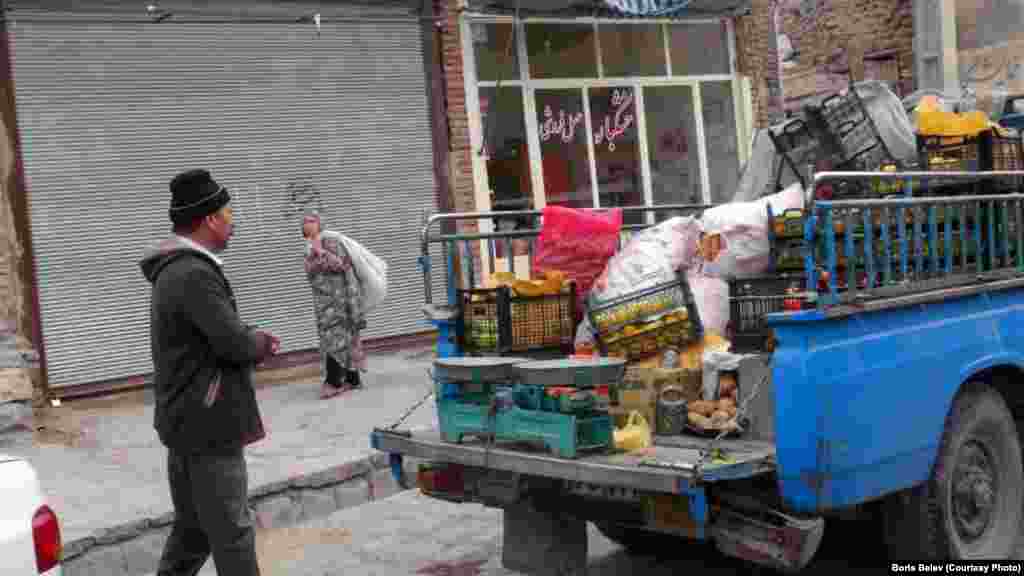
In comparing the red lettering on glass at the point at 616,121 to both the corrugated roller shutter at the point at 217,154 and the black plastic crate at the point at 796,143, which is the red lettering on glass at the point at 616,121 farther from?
the black plastic crate at the point at 796,143

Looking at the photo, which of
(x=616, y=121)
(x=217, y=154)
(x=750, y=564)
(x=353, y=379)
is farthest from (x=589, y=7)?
(x=750, y=564)

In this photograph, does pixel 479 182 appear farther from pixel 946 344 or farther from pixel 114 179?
pixel 946 344

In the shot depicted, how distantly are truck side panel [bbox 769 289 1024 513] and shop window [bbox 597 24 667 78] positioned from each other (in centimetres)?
930

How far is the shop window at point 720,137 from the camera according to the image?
14.7m

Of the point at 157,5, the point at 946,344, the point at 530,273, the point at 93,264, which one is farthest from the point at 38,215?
the point at 946,344

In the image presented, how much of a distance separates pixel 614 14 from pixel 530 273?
8.22 m

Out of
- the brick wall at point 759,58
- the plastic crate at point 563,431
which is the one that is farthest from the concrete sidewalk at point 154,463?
the brick wall at point 759,58

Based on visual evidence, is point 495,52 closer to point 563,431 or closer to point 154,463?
point 154,463

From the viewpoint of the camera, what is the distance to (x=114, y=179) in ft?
32.9

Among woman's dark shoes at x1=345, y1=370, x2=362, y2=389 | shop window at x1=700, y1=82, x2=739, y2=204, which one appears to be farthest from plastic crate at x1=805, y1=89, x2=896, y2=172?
shop window at x1=700, y1=82, x2=739, y2=204

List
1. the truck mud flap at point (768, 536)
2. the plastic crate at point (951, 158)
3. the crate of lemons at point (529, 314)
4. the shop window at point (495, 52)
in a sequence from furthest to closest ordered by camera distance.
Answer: the shop window at point (495, 52), the crate of lemons at point (529, 314), the plastic crate at point (951, 158), the truck mud flap at point (768, 536)

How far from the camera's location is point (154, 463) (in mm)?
7855

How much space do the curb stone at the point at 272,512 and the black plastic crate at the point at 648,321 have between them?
1.13 m

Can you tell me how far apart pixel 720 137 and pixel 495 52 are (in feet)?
12.2
